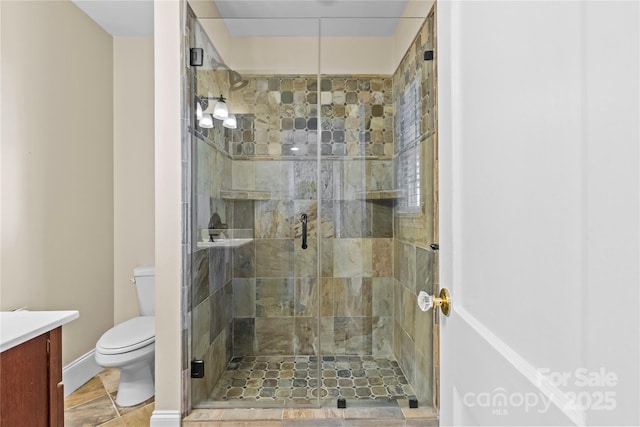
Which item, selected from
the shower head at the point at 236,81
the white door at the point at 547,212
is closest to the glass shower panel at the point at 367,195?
the shower head at the point at 236,81

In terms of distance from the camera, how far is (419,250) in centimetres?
243

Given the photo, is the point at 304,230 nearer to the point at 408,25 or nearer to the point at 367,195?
the point at 367,195

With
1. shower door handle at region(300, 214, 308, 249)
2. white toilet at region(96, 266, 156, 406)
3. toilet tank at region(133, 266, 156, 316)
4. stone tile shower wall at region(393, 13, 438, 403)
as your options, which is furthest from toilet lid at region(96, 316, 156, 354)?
stone tile shower wall at region(393, 13, 438, 403)

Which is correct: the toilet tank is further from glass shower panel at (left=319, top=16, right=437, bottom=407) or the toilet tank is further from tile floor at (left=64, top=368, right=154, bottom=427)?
glass shower panel at (left=319, top=16, right=437, bottom=407)

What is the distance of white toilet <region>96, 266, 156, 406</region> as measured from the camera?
216 centimetres

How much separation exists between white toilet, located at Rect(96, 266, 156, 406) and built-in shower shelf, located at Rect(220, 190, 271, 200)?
3.13 feet

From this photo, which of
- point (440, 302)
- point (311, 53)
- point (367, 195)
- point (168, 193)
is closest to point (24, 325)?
point (168, 193)

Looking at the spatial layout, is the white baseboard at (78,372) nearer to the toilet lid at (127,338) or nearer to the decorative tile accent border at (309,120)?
the toilet lid at (127,338)

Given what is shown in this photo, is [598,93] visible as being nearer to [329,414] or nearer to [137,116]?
[329,414]

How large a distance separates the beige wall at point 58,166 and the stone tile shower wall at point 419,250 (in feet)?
7.17

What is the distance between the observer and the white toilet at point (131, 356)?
85.1 inches

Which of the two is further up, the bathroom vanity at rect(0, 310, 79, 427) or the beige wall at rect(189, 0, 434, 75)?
the beige wall at rect(189, 0, 434, 75)

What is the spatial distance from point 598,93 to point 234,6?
2.81 meters

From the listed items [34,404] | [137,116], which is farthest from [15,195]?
[34,404]
